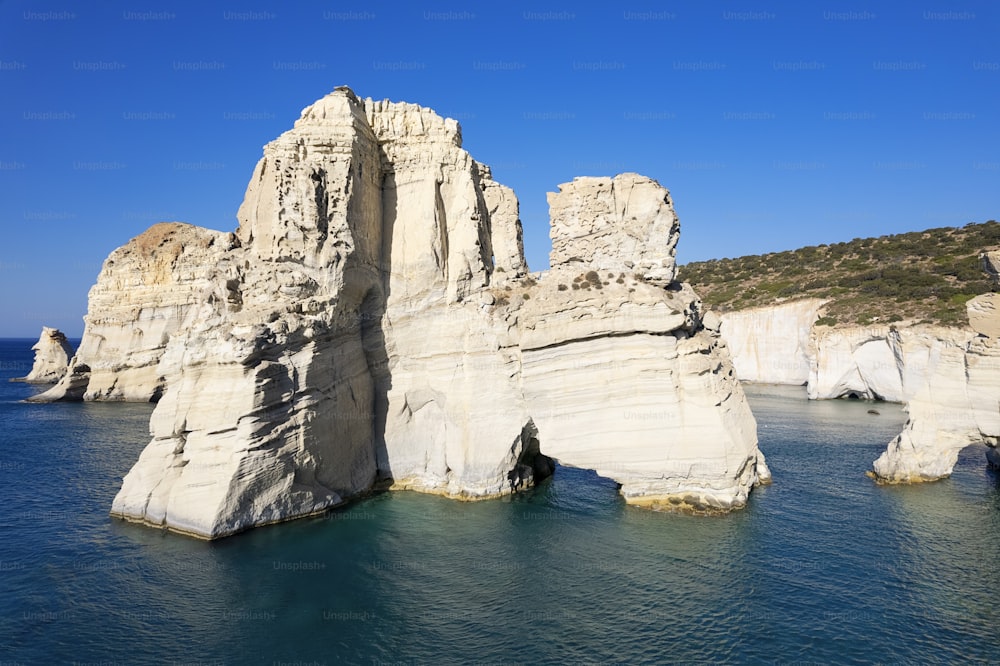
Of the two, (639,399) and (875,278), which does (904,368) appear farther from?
(639,399)

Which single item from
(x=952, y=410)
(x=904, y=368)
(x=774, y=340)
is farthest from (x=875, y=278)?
(x=952, y=410)

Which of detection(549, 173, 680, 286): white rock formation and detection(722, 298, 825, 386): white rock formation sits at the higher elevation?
detection(549, 173, 680, 286): white rock formation

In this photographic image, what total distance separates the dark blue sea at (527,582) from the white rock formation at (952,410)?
826 mm

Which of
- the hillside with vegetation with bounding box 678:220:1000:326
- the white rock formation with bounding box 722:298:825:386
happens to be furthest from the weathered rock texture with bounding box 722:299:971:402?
the hillside with vegetation with bounding box 678:220:1000:326

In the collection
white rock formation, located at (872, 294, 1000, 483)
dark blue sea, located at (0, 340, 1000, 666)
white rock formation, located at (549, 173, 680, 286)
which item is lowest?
dark blue sea, located at (0, 340, 1000, 666)

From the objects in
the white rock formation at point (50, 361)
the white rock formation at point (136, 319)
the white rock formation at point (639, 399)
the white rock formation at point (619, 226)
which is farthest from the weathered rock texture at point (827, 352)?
the white rock formation at point (50, 361)

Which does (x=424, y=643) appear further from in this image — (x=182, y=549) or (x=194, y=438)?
(x=194, y=438)

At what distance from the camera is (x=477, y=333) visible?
63.0 feet

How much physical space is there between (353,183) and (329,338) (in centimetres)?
506

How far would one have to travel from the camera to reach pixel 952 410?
19.5 metres

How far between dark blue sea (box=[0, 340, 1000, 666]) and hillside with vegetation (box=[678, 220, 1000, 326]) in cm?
2603

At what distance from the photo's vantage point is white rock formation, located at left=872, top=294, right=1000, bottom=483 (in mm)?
18953

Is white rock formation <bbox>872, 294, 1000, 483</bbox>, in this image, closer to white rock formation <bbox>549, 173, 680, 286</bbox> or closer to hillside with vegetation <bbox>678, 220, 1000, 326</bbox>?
white rock formation <bbox>549, 173, 680, 286</bbox>

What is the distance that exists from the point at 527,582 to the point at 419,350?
30.8 ft
